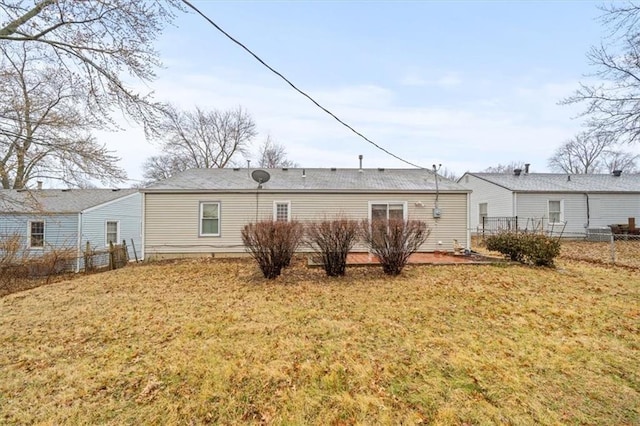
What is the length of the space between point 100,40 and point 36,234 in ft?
46.7

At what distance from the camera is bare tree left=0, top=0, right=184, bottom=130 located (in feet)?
19.6

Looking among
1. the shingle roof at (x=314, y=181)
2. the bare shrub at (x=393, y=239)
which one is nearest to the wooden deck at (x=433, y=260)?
the bare shrub at (x=393, y=239)

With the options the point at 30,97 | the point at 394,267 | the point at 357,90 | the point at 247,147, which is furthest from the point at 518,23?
the point at 247,147

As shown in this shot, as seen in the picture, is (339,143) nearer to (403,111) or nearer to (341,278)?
(403,111)

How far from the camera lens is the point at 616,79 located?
475 inches

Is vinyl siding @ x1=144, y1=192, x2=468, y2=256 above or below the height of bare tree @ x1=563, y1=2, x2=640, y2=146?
below

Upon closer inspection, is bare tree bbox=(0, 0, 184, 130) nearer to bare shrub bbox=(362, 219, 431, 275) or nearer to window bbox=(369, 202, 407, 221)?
bare shrub bbox=(362, 219, 431, 275)

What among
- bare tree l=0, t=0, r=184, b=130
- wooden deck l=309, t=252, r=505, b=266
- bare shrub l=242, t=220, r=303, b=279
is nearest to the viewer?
bare tree l=0, t=0, r=184, b=130

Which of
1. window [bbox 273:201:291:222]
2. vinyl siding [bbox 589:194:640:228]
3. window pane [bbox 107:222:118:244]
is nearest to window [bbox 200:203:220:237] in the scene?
window [bbox 273:201:291:222]

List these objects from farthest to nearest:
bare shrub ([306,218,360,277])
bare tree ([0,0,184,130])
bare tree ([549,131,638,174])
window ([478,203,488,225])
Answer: bare tree ([549,131,638,174])
window ([478,203,488,225])
bare shrub ([306,218,360,277])
bare tree ([0,0,184,130])

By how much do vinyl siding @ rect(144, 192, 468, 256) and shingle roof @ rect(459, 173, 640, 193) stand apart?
8166 millimetres

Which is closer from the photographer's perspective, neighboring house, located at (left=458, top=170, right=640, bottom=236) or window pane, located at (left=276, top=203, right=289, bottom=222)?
window pane, located at (left=276, top=203, right=289, bottom=222)

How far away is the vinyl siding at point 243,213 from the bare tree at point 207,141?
18.9m

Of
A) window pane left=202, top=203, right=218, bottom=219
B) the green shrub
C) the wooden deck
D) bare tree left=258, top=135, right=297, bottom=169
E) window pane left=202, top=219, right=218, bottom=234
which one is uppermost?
bare tree left=258, top=135, right=297, bottom=169
